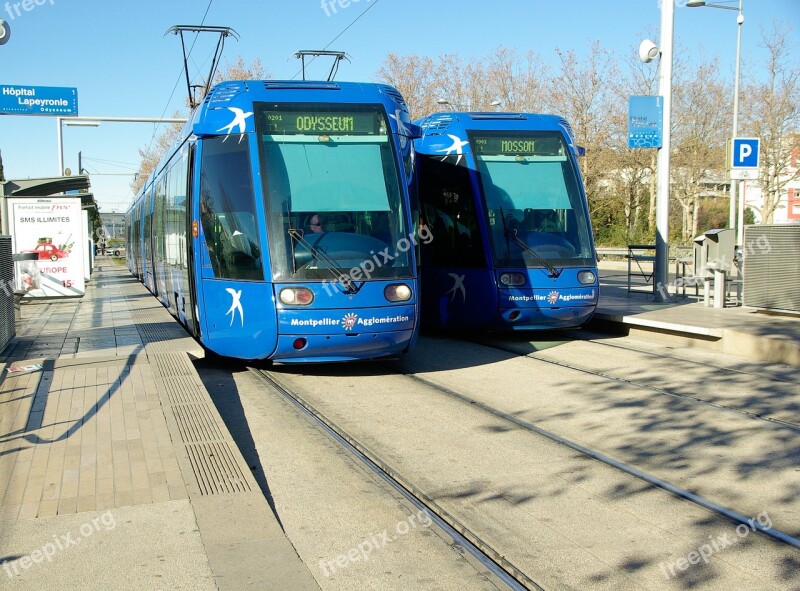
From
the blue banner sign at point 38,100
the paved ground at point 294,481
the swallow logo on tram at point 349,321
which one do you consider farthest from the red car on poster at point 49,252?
the blue banner sign at point 38,100

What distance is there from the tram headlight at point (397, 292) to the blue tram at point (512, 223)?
9.52 ft

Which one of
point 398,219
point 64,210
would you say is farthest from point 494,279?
point 64,210

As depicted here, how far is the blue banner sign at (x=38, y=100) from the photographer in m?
27.2

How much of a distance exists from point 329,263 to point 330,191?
0.83 meters

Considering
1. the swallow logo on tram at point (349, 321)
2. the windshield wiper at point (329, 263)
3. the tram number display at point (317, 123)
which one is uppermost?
the tram number display at point (317, 123)

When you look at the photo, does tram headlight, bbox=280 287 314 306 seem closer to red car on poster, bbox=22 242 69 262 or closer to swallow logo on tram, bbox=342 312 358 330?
swallow logo on tram, bbox=342 312 358 330

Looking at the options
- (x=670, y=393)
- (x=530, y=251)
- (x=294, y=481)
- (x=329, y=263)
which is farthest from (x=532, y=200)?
(x=294, y=481)

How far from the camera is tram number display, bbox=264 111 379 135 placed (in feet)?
31.7

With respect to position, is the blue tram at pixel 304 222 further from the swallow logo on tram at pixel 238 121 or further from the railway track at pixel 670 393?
the railway track at pixel 670 393

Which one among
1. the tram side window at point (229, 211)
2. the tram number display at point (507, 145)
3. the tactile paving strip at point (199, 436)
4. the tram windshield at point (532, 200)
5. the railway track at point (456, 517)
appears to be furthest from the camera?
the tram number display at point (507, 145)

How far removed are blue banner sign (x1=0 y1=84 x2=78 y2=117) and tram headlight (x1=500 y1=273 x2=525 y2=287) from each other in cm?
2084

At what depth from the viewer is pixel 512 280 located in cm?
1223

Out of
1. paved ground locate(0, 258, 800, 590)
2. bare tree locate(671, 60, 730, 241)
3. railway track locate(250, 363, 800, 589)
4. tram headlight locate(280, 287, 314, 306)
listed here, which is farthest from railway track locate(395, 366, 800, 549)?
bare tree locate(671, 60, 730, 241)

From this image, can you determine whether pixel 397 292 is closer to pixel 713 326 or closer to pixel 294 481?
pixel 294 481
